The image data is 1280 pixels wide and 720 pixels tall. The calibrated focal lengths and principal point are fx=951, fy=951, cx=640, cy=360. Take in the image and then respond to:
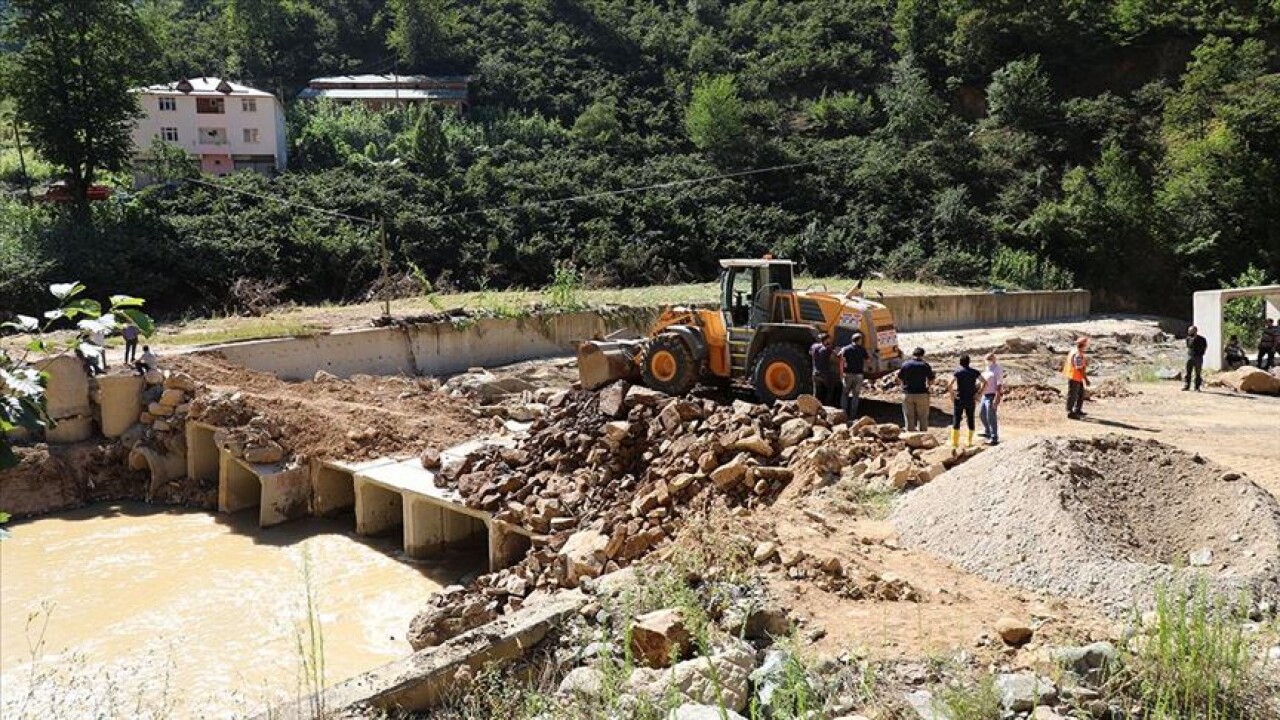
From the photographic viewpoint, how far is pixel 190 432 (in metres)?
17.1

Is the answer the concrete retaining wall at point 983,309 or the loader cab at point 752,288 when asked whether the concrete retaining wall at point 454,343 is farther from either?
the loader cab at point 752,288

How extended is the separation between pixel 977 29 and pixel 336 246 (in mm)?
32411

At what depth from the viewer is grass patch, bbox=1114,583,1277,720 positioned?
17.5 ft

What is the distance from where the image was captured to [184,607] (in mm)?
12297

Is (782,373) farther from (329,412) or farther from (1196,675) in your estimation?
(1196,675)

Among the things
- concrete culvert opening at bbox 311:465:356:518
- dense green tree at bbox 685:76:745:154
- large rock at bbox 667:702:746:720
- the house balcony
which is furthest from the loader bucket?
the house balcony

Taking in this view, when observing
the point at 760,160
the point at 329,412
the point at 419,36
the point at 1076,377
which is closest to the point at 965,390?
the point at 1076,377

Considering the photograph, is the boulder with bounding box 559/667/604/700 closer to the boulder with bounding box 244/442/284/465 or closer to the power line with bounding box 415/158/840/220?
the boulder with bounding box 244/442/284/465

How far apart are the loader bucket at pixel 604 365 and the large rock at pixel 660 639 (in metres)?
8.46

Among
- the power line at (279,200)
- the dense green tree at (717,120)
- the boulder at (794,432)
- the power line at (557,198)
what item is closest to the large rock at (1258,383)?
the boulder at (794,432)

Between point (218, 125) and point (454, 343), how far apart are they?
25215 millimetres

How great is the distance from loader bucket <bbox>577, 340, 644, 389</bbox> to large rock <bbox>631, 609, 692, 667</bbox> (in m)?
8.46

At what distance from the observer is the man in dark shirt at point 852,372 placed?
13.1m

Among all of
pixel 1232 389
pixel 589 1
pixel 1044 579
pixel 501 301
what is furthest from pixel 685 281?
pixel 589 1
